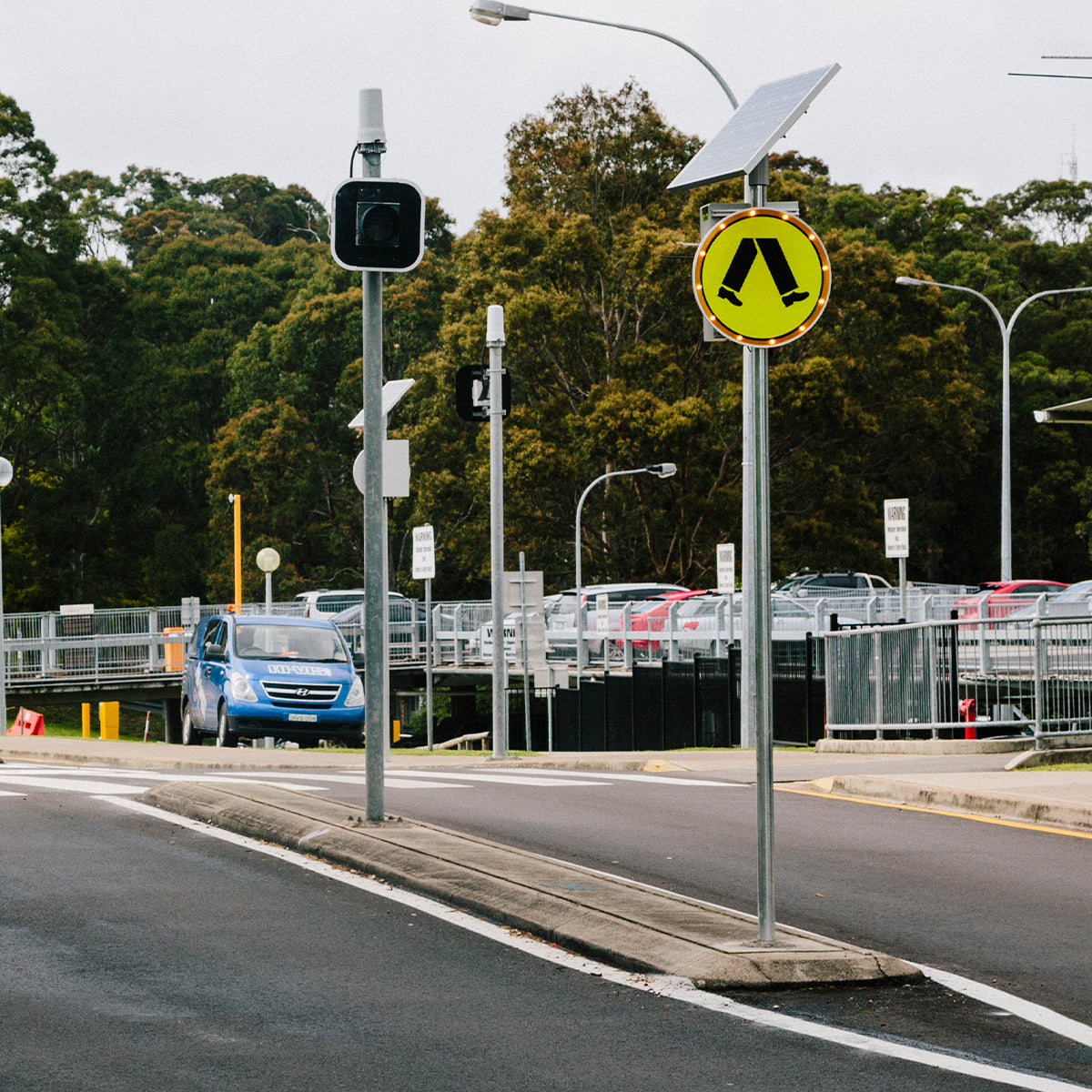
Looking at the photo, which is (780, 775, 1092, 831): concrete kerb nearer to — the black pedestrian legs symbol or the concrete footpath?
the concrete footpath

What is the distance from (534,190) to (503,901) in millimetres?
46577

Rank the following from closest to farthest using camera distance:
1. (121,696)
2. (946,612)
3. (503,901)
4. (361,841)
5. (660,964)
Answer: (660,964) → (503,901) → (361,841) → (946,612) → (121,696)

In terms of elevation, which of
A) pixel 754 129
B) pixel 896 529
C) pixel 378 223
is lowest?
pixel 896 529

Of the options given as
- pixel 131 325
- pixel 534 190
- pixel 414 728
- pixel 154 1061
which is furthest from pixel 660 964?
pixel 131 325

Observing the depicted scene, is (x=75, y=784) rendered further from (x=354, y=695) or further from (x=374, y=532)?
(x=354, y=695)

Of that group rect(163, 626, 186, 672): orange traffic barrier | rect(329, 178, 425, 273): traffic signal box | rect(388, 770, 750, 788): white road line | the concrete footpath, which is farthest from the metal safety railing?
rect(163, 626, 186, 672): orange traffic barrier

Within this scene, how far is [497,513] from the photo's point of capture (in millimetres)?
19891

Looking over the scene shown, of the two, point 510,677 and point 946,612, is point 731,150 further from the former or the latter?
point 510,677

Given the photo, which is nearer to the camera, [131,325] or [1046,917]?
[1046,917]

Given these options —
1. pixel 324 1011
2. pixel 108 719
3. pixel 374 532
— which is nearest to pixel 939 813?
pixel 374 532

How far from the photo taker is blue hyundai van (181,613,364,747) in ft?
71.1

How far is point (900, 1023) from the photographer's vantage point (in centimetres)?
603

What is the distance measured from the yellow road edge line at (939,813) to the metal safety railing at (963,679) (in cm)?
354

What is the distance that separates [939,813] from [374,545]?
522 centimetres
